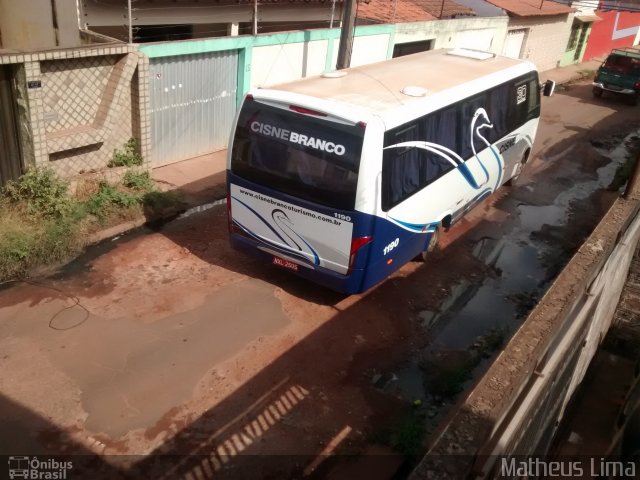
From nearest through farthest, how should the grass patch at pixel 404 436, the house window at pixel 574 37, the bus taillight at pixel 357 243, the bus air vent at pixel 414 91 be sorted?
the grass patch at pixel 404 436
the bus taillight at pixel 357 243
the bus air vent at pixel 414 91
the house window at pixel 574 37

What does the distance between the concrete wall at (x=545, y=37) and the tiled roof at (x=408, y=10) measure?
2927mm

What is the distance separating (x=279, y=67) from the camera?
14.1 m

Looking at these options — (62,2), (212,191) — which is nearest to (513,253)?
(212,191)

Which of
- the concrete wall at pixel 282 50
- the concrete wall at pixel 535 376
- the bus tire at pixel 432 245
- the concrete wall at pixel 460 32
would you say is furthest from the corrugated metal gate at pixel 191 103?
the concrete wall at pixel 535 376

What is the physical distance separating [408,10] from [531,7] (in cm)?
774

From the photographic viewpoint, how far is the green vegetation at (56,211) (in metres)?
8.12

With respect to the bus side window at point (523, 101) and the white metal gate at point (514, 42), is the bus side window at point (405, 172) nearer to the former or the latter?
the bus side window at point (523, 101)

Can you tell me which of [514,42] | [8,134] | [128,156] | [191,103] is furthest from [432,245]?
[514,42]

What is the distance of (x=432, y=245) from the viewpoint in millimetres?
9555

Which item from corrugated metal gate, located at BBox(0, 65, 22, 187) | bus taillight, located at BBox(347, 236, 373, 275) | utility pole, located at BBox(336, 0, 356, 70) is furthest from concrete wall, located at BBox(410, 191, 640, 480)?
corrugated metal gate, located at BBox(0, 65, 22, 187)

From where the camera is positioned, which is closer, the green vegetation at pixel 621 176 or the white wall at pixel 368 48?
the green vegetation at pixel 621 176

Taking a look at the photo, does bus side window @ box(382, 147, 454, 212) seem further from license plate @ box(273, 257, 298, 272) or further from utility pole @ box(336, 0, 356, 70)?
utility pole @ box(336, 0, 356, 70)

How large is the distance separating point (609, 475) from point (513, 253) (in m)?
4.34

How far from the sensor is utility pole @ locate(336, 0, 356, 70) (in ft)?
41.4
